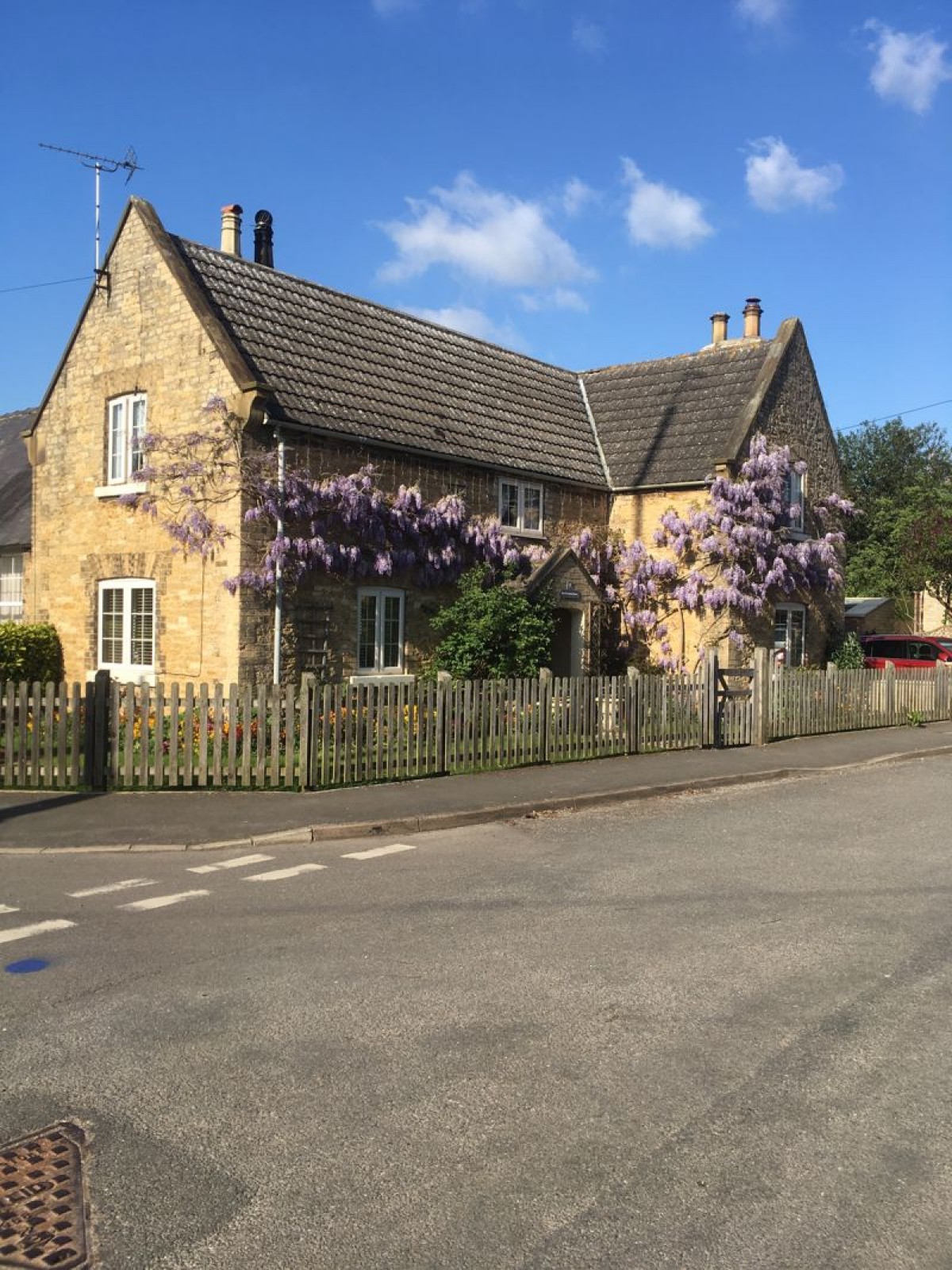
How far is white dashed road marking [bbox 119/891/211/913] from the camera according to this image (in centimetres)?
746

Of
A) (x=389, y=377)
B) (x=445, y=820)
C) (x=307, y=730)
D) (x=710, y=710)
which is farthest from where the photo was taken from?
(x=389, y=377)

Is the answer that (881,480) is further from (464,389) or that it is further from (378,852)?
(378,852)

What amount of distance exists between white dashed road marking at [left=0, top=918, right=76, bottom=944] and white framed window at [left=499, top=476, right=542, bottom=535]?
1473 centimetres

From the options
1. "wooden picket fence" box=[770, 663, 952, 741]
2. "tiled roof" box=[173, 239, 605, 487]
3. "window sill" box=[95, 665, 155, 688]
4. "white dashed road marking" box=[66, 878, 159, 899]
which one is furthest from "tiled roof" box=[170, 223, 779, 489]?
"white dashed road marking" box=[66, 878, 159, 899]

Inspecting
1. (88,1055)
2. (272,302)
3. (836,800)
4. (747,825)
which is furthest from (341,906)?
(272,302)

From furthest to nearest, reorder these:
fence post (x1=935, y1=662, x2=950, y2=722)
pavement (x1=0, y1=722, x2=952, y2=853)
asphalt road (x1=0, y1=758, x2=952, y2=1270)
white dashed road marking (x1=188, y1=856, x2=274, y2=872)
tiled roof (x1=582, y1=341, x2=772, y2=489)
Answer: tiled roof (x1=582, y1=341, x2=772, y2=489) < fence post (x1=935, y1=662, x2=950, y2=722) < pavement (x1=0, y1=722, x2=952, y2=853) < white dashed road marking (x1=188, y1=856, x2=274, y2=872) < asphalt road (x1=0, y1=758, x2=952, y2=1270)

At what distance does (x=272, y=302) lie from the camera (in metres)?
18.9

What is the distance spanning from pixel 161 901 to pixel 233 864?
1.37 m

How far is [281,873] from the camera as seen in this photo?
861 cm

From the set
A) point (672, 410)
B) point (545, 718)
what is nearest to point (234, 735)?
point (545, 718)

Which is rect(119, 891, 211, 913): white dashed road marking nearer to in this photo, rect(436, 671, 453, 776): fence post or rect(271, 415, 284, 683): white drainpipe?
rect(436, 671, 453, 776): fence post

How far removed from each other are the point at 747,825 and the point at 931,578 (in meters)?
25.5

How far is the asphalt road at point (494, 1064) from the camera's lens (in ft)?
11.5

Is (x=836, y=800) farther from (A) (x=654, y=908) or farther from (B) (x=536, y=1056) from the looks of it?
(B) (x=536, y=1056)
